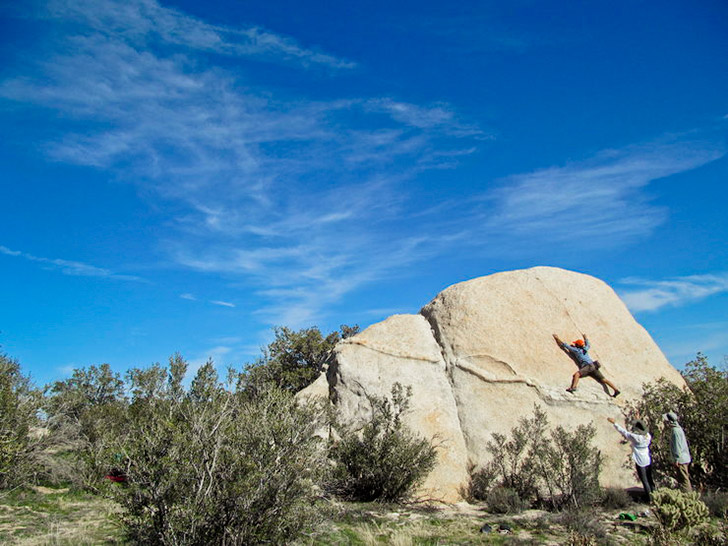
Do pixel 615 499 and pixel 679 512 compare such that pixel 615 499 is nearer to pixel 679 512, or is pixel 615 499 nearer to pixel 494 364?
pixel 679 512

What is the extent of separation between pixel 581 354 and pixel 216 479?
1297 cm

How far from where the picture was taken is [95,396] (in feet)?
138

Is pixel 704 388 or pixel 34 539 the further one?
pixel 704 388

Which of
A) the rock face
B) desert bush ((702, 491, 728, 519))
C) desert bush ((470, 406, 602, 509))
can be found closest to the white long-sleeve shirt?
desert bush ((470, 406, 602, 509))

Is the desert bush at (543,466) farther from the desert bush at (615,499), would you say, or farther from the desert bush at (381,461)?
the desert bush at (381,461)

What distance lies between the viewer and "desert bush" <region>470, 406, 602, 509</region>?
12062 millimetres

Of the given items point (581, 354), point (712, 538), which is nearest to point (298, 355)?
point (581, 354)

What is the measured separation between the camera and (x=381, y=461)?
12820 mm

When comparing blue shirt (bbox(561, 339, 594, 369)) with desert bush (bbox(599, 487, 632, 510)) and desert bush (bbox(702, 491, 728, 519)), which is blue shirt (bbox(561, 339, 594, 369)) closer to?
desert bush (bbox(599, 487, 632, 510))

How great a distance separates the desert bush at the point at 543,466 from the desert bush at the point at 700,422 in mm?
1868

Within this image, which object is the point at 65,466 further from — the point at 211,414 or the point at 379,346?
the point at 211,414

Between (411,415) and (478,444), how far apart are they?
85.2 inches

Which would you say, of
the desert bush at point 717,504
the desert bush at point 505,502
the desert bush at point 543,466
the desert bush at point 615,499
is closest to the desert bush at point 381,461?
the desert bush at point 505,502

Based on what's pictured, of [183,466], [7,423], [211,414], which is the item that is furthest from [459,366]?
[7,423]
